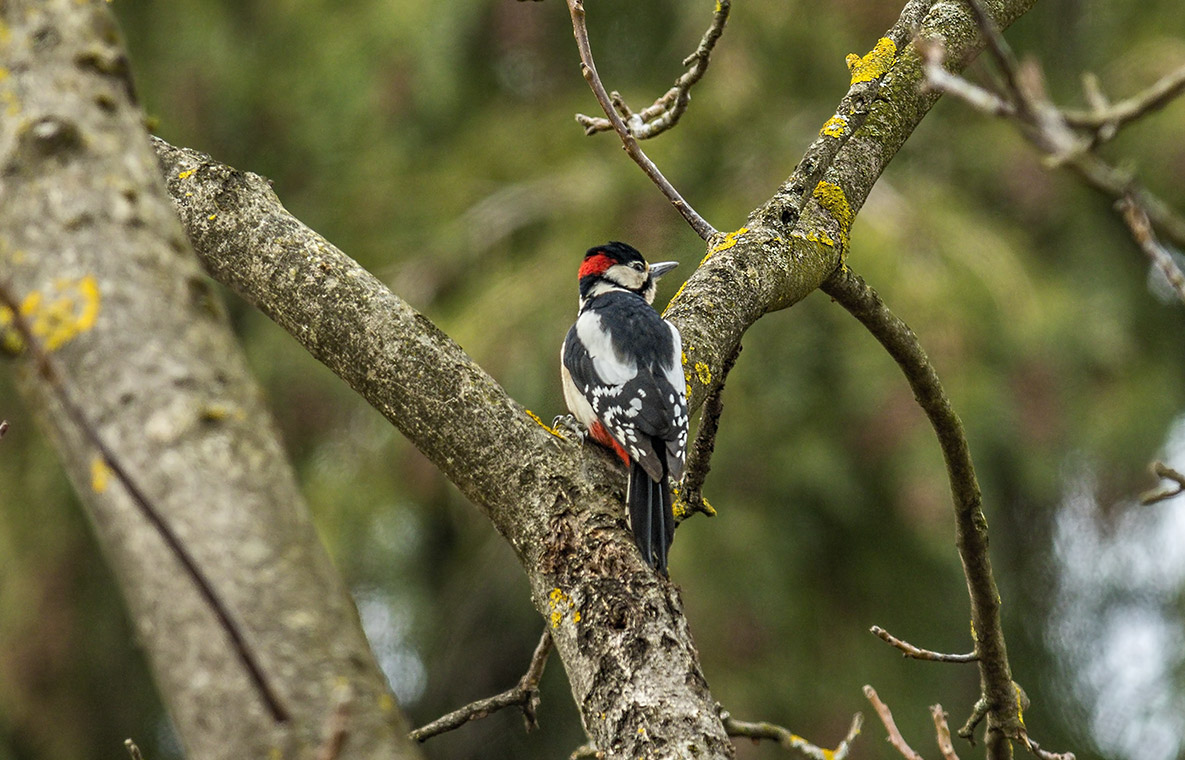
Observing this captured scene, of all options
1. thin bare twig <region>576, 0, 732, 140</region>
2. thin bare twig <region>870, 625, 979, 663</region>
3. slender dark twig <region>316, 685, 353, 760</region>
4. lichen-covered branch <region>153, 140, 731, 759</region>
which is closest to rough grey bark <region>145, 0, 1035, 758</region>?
lichen-covered branch <region>153, 140, 731, 759</region>

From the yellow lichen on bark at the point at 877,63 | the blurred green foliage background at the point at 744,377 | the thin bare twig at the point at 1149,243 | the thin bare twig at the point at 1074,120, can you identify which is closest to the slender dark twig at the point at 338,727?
the thin bare twig at the point at 1074,120

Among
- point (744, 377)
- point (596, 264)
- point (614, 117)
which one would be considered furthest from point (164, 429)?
point (744, 377)

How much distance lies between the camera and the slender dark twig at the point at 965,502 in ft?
8.80

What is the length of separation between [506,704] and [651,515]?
0.51m

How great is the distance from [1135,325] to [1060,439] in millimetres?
1366

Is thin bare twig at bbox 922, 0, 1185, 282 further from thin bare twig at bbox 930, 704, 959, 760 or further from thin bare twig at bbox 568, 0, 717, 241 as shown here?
thin bare twig at bbox 568, 0, 717, 241

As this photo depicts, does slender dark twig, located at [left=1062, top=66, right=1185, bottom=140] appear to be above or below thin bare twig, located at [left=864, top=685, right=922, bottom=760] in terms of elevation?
above

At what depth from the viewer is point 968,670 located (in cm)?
793

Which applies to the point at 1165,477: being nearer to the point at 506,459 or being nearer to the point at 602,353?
the point at 506,459

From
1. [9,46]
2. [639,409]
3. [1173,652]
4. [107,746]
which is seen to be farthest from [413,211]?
[9,46]

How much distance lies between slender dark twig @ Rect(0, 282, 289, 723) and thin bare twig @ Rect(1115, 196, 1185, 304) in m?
0.92

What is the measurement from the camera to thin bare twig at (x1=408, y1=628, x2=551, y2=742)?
2354 millimetres

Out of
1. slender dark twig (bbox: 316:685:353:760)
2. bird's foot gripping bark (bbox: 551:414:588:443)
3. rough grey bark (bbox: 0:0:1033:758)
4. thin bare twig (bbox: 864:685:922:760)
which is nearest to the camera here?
slender dark twig (bbox: 316:685:353:760)

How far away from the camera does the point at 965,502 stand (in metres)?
2.76
